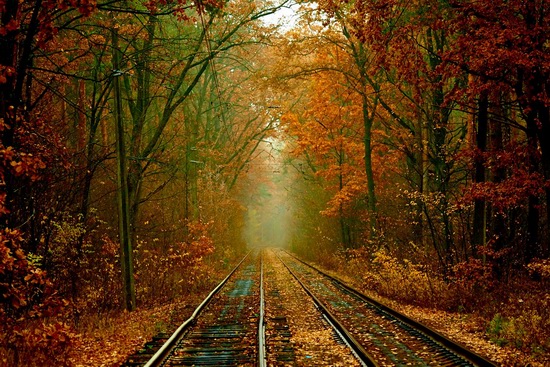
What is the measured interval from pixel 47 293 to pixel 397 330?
6.69 m

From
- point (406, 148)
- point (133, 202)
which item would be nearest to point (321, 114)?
point (406, 148)

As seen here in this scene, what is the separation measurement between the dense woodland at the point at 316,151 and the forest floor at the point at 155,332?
354 mm

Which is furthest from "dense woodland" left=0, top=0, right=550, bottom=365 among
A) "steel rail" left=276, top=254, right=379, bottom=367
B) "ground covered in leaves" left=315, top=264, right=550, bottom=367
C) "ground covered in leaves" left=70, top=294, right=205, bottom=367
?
"steel rail" left=276, top=254, right=379, bottom=367

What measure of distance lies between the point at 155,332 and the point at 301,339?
3.28 metres

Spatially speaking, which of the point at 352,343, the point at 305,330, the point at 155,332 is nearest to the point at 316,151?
the point at 305,330

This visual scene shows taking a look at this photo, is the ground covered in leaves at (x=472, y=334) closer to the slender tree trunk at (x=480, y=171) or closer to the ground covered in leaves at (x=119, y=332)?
the slender tree trunk at (x=480, y=171)

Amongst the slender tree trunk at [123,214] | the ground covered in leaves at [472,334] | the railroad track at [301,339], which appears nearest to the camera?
the ground covered in leaves at [472,334]

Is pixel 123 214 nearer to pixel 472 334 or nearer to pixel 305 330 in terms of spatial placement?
pixel 305 330

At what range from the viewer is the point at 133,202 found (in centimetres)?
1681

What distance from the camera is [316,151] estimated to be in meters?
25.0

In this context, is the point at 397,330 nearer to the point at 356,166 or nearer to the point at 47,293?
the point at 47,293

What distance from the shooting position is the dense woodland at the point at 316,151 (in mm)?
8164

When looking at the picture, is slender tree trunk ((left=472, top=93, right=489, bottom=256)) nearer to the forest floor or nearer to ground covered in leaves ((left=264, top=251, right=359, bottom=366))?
the forest floor

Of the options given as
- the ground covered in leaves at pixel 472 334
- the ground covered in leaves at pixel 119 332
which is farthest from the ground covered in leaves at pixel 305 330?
the ground covered in leaves at pixel 119 332
